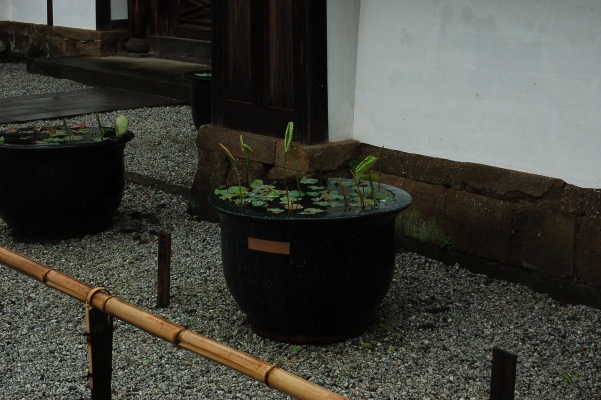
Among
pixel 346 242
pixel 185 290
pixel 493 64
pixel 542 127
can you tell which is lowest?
pixel 185 290

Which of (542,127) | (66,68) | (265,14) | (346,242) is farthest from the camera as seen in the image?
(66,68)

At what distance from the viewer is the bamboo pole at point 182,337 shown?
7.26ft

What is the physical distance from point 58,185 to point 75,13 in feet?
25.5

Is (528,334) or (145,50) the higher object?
(145,50)

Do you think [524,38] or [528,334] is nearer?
[528,334]

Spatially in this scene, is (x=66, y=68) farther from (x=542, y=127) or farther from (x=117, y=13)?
(x=542, y=127)

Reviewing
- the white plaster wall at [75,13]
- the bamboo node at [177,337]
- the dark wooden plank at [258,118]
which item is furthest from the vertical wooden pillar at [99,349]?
the white plaster wall at [75,13]

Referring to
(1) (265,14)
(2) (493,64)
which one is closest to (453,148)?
(2) (493,64)

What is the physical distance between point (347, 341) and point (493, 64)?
1660mm

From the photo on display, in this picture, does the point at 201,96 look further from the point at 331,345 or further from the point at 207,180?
the point at 331,345

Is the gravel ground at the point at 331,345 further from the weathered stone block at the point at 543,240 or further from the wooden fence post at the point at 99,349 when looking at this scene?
the wooden fence post at the point at 99,349

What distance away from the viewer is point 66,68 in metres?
11.6

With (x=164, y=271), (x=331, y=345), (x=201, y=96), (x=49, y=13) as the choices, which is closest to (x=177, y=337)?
(x=331, y=345)

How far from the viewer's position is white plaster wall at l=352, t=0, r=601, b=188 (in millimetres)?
4215
